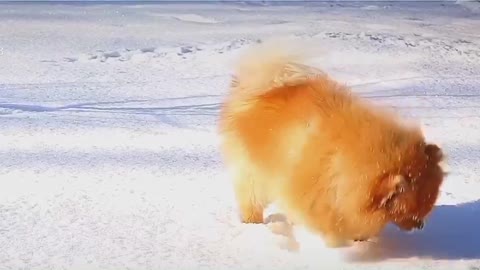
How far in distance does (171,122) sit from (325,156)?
1395 mm

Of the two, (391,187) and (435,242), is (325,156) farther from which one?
(435,242)

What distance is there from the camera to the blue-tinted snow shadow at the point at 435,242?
188 centimetres

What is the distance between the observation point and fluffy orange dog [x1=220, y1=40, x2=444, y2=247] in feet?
5.60

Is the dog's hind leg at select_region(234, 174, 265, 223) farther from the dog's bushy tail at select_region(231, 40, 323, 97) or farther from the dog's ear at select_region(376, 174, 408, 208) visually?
the dog's ear at select_region(376, 174, 408, 208)

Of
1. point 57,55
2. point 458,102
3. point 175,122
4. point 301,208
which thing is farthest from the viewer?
point 57,55

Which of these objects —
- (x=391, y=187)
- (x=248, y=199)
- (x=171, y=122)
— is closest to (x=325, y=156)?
(x=391, y=187)

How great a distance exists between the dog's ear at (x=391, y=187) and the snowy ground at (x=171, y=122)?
0.81ft

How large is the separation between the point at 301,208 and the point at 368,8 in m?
4.12

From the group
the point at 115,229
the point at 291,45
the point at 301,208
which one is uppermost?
the point at 291,45

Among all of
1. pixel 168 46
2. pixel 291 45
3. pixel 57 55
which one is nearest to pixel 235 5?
pixel 168 46

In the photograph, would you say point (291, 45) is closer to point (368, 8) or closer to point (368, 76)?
point (368, 76)

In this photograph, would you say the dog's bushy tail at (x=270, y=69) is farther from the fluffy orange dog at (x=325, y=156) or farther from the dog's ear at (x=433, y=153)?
the dog's ear at (x=433, y=153)

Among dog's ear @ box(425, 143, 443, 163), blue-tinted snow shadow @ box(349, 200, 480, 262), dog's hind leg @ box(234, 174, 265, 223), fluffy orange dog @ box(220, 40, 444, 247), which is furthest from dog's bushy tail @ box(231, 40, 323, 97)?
blue-tinted snow shadow @ box(349, 200, 480, 262)

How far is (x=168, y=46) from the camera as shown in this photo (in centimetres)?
429
